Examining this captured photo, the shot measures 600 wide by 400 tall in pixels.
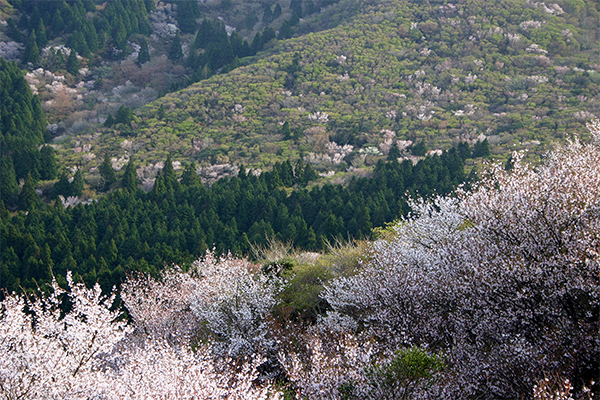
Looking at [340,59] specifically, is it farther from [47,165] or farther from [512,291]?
[512,291]

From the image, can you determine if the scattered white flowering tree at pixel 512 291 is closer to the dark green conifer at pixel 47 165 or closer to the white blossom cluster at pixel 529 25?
the dark green conifer at pixel 47 165

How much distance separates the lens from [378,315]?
8836mm

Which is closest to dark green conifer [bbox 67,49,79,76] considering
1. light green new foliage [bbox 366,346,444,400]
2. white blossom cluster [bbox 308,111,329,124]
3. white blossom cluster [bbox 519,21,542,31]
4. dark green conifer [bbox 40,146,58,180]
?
dark green conifer [bbox 40,146,58,180]

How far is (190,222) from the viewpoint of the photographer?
85.7ft

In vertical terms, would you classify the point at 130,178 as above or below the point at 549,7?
below

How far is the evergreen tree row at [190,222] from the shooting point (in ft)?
74.1

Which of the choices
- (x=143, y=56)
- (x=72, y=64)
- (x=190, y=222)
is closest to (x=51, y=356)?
(x=190, y=222)

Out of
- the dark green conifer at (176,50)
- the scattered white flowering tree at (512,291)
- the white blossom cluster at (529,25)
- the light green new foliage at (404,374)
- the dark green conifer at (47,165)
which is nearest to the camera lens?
the light green new foliage at (404,374)

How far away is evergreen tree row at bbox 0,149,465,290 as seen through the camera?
889 inches

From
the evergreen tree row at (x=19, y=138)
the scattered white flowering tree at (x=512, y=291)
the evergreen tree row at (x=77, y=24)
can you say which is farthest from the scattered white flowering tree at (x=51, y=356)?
the evergreen tree row at (x=77, y=24)

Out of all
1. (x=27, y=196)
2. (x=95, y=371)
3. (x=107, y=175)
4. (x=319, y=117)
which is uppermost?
(x=95, y=371)

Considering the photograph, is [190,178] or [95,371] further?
[190,178]

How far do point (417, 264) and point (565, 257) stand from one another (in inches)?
126

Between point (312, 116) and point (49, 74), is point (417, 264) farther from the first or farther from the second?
point (49, 74)
